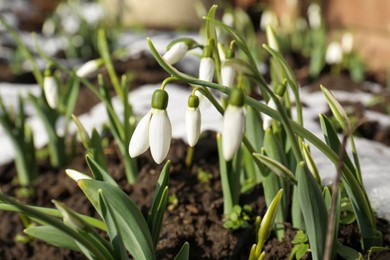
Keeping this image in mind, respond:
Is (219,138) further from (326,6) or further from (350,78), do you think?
(326,6)

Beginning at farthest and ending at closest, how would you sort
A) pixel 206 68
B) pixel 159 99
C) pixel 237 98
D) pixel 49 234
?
pixel 206 68, pixel 49 234, pixel 159 99, pixel 237 98

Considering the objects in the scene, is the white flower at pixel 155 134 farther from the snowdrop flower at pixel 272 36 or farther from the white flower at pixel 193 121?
the snowdrop flower at pixel 272 36

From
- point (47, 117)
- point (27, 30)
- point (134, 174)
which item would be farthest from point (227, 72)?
point (27, 30)

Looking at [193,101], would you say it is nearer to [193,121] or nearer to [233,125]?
[193,121]

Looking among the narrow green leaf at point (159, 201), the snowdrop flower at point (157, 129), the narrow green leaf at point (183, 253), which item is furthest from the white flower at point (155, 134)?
the narrow green leaf at point (183, 253)

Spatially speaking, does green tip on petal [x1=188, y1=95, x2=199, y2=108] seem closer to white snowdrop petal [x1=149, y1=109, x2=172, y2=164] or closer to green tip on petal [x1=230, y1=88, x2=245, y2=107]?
white snowdrop petal [x1=149, y1=109, x2=172, y2=164]

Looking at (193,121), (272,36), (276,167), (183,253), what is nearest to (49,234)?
(183,253)
